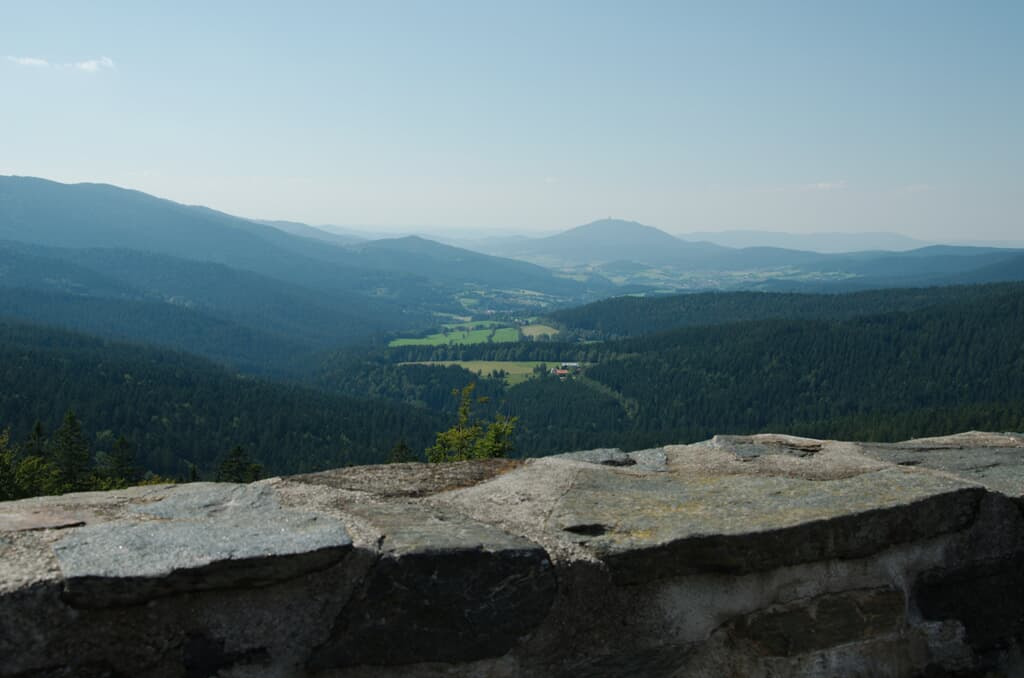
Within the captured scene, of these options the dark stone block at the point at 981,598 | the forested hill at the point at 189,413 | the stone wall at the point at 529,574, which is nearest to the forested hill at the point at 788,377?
the forested hill at the point at 189,413

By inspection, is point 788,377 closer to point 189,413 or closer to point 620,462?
point 189,413

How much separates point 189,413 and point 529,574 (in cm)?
12041

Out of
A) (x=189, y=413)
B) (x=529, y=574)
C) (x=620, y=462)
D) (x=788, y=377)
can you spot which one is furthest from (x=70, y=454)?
(x=788, y=377)

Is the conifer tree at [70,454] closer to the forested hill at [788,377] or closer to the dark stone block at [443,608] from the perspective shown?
the dark stone block at [443,608]

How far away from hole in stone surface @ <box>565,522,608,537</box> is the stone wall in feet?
0.04

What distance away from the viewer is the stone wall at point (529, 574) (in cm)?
312

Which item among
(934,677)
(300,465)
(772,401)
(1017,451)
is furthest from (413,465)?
(772,401)

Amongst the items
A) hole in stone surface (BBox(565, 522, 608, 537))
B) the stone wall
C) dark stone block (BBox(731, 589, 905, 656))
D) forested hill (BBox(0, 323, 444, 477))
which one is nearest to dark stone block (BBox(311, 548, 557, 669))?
the stone wall

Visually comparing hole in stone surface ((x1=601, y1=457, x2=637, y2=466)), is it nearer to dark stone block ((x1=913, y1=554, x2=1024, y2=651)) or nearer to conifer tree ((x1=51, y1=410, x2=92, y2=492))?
dark stone block ((x1=913, y1=554, x2=1024, y2=651))

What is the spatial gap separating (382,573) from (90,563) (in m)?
1.24

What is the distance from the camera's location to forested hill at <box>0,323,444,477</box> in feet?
326

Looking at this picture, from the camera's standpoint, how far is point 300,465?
98.2 metres

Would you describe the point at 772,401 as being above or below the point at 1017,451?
below

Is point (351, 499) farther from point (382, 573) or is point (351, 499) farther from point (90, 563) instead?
point (90, 563)
